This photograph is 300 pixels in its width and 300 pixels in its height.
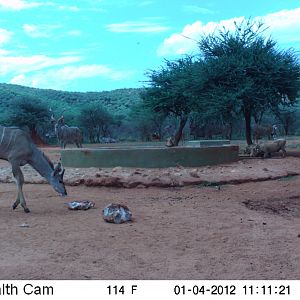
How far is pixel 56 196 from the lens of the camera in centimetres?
1223

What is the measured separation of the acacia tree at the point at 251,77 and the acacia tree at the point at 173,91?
144 centimetres

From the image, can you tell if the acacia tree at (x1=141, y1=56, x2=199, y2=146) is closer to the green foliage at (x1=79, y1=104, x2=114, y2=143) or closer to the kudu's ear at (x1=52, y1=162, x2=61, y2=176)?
the kudu's ear at (x1=52, y1=162, x2=61, y2=176)

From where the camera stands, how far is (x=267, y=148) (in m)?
19.6

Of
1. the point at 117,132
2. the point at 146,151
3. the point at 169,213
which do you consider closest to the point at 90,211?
the point at 169,213

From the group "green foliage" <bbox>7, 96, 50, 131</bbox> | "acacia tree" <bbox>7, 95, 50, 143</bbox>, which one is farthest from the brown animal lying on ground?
"green foliage" <bbox>7, 96, 50, 131</bbox>

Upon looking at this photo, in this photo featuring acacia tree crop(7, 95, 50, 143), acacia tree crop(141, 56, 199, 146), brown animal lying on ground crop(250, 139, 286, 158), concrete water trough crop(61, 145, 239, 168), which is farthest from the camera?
acacia tree crop(7, 95, 50, 143)

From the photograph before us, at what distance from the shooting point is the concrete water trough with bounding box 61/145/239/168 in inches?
599

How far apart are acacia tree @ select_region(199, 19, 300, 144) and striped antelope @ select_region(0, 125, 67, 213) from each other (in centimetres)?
1222

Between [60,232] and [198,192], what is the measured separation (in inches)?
219

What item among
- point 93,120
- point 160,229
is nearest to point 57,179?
point 160,229

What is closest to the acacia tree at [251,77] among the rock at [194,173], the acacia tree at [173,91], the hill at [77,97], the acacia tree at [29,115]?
the acacia tree at [173,91]

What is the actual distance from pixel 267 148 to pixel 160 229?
12.2 metres

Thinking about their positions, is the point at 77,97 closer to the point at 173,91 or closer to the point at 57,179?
the point at 173,91

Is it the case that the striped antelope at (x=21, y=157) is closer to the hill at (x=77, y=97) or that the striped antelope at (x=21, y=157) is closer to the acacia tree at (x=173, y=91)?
the acacia tree at (x=173, y=91)
